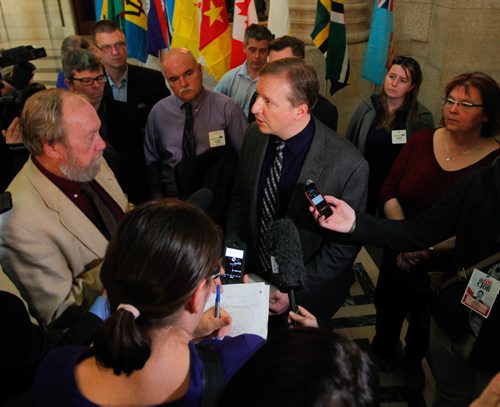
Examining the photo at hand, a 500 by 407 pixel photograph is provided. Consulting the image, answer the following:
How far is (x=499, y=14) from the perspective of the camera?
12.6 ft

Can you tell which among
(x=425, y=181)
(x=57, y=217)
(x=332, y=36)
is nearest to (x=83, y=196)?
(x=57, y=217)

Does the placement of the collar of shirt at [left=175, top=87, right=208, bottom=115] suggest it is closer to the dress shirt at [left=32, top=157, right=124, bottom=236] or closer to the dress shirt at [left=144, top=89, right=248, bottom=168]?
A: the dress shirt at [left=144, top=89, right=248, bottom=168]

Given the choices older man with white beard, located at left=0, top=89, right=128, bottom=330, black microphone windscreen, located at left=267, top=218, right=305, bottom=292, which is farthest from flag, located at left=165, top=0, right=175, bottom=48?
black microphone windscreen, located at left=267, top=218, right=305, bottom=292

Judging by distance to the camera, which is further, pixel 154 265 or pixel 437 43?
pixel 437 43

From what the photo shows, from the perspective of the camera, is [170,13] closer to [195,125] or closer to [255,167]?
[195,125]

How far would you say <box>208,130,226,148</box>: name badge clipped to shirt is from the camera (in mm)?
2984

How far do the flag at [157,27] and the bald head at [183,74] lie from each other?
2144 mm

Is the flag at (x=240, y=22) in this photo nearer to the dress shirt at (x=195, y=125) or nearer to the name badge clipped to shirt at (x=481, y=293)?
the dress shirt at (x=195, y=125)

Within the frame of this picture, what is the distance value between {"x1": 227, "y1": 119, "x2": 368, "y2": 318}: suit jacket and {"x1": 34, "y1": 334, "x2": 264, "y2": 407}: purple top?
1.03 meters

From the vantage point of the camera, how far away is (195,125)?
2.99m

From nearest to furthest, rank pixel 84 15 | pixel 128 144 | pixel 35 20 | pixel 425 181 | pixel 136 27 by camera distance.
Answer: pixel 425 181 < pixel 128 144 < pixel 136 27 < pixel 84 15 < pixel 35 20

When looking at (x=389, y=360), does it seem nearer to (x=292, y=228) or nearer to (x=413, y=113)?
(x=292, y=228)

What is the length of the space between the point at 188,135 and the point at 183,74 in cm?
43

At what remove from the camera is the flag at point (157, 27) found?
15.6ft
